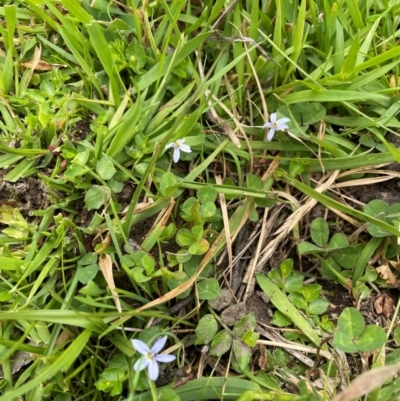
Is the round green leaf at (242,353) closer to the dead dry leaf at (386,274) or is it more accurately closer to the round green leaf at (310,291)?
the round green leaf at (310,291)

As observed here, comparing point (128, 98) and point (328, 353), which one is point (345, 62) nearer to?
point (128, 98)

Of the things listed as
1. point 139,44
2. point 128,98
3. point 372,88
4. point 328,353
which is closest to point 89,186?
point 128,98

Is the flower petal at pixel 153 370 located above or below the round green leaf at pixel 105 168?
below

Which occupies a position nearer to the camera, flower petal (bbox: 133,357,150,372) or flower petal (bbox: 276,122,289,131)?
flower petal (bbox: 133,357,150,372)

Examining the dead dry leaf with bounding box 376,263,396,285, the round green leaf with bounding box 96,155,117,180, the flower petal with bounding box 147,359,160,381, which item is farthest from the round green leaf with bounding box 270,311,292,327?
the round green leaf with bounding box 96,155,117,180

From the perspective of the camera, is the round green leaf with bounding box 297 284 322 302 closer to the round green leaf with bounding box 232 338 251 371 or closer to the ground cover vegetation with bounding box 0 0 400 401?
the ground cover vegetation with bounding box 0 0 400 401

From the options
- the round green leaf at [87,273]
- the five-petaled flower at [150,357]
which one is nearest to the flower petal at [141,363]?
the five-petaled flower at [150,357]
